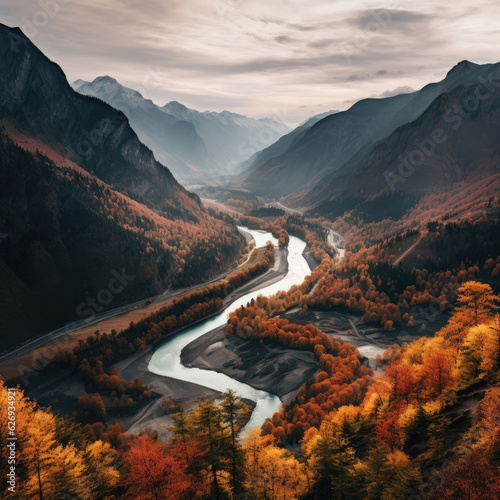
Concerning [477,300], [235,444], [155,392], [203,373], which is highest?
[477,300]

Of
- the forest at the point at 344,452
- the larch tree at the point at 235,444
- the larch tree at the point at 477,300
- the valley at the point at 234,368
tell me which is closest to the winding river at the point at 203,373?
the valley at the point at 234,368

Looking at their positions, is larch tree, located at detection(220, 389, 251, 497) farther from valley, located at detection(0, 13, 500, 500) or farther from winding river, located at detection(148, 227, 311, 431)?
winding river, located at detection(148, 227, 311, 431)

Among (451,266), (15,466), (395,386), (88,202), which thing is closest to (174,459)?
(15,466)

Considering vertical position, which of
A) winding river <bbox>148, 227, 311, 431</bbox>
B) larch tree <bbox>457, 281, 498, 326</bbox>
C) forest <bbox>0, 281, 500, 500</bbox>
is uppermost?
larch tree <bbox>457, 281, 498, 326</bbox>

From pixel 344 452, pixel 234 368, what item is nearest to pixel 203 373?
pixel 234 368

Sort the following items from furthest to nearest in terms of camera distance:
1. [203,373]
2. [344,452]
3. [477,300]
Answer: [203,373]
[477,300]
[344,452]

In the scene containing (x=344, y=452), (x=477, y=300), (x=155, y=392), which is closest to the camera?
(x=344, y=452)

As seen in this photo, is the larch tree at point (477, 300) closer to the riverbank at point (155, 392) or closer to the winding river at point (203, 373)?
the winding river at point (203, 373)

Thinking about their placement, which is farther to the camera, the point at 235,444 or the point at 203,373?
the point at 203,373

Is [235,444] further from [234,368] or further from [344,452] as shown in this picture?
[234,368]

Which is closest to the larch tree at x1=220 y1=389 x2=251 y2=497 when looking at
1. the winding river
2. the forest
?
the forest

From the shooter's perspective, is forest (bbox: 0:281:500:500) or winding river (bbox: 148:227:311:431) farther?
winding river (bbox: 148:227:311:431)

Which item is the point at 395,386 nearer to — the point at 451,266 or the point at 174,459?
the point at 174,459
